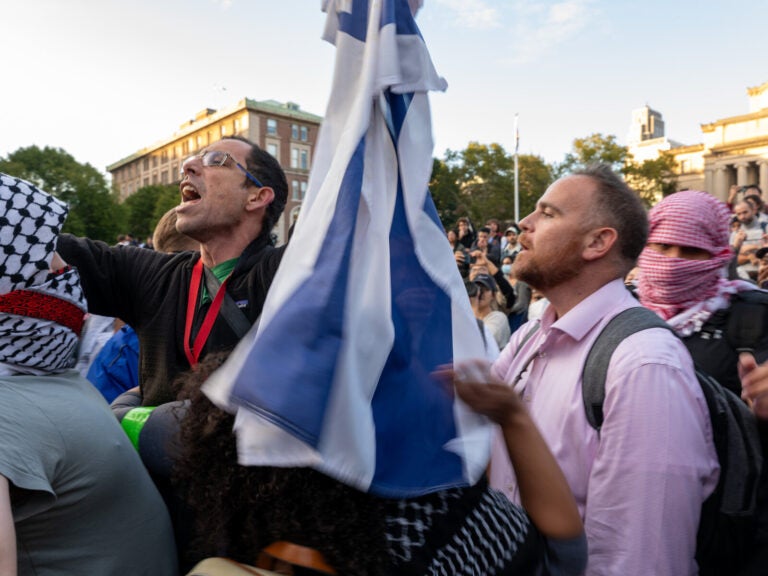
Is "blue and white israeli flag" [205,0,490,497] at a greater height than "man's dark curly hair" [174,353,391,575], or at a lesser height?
greater

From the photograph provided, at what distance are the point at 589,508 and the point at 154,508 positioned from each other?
1.31 m

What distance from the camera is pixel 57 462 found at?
4.98ft

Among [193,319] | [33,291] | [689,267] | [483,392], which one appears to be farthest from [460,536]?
[689,267]

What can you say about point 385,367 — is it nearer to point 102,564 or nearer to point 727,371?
point 102,564

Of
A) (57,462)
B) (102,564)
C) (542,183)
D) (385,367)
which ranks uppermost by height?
(542,183)

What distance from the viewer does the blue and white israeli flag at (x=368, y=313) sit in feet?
3.66

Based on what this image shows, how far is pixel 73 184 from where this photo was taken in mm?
55219

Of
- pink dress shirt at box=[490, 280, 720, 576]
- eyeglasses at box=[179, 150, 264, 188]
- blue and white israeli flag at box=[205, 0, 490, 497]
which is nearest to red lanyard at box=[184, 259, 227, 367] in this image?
eyeglasses at box=[179, 150, 264, 188]

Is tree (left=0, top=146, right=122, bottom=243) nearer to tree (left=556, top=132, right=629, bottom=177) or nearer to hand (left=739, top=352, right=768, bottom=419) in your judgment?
tree (left=556, top=132, right=629, bottom=177)

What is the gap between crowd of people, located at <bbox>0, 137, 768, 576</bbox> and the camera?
1206 mm

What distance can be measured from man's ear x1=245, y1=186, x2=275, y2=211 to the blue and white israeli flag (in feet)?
4.36

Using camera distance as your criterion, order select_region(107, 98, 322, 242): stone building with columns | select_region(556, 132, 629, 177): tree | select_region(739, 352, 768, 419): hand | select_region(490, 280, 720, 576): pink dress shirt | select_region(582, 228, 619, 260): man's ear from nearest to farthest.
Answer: select_region(490, 280, 720, 576): pink dress shirt
select_region(739, 352, 768, 419): hand
select_region(582, 228, 619, 260): man's ear
select_region(556, 132, 629, 177): tree
select_region(107, 98, 322, 242): stone building with columns

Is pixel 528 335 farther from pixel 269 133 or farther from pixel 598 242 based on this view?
pixel 269 133

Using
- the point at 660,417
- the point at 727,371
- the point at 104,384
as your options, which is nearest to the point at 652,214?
the point at 727,371
